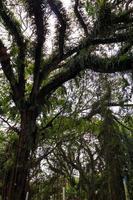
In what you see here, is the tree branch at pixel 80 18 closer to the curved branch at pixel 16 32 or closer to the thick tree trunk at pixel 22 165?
the curved branch at pixel 16 32

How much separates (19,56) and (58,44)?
92 cm

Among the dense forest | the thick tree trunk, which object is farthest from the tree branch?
the thick tree trunk

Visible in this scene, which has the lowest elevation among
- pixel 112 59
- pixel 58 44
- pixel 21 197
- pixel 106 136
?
pixel 21 197

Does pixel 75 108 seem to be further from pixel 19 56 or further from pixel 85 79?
pixel 19 56

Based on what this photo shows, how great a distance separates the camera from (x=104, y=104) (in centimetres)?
885

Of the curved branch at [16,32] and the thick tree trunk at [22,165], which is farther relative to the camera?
the curved branch at [16,32]

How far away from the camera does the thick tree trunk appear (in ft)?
20.3

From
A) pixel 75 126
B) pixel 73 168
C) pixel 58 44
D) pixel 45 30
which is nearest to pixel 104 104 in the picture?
pixel 75 126

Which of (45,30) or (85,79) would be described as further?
(85,79)

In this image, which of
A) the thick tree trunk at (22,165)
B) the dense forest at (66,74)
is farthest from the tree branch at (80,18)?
the thick tree trunk at (22,165)

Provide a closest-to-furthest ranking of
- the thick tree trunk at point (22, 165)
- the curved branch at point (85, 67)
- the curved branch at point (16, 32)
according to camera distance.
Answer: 1. the thick tree trunk at point (22, 165)
2. the curved branch at point (85, 67)
3. the curved branch at point (16, 32)

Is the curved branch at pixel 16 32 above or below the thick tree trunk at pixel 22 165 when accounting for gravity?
above

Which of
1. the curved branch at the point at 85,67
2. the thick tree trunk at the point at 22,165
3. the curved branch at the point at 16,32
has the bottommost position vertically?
the thick tree trunk at the point at 22,165

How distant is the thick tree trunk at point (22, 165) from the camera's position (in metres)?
6.20
